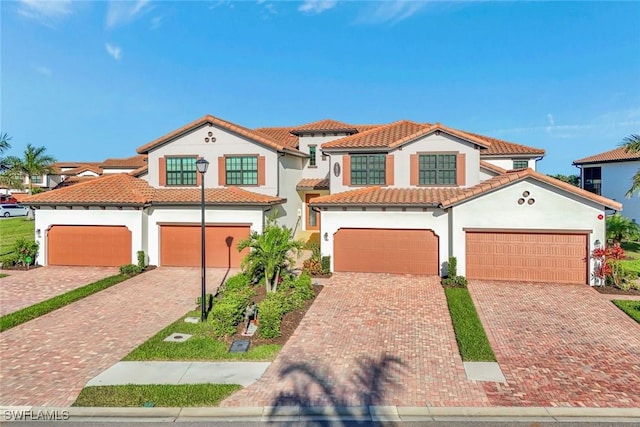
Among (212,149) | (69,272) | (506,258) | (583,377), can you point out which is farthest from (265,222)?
(583,377)

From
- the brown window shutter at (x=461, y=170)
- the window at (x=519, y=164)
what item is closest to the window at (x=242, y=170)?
the brown window shutter at (x=461, y=170)

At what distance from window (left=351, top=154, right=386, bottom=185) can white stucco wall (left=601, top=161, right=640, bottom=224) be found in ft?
74.2

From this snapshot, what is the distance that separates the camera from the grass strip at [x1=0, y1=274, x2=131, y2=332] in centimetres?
1172

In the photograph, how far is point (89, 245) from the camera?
1967cm

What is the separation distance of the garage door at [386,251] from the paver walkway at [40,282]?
11.0 metres

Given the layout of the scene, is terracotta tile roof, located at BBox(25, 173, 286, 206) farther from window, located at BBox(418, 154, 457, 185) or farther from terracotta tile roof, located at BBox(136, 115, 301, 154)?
window, located at BBox(418, 154, 457, 185)

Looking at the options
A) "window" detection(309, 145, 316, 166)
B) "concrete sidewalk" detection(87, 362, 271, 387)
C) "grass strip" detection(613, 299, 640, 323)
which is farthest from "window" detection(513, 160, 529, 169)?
"concrete sidewalk" detection(87, 362, 271, 387)

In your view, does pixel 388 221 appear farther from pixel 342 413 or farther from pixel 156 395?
pixel 156 395

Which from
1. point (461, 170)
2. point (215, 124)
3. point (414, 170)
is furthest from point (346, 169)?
point (215, 124)

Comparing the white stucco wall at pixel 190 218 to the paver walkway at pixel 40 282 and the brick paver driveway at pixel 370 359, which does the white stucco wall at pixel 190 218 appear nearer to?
the paver walkway at pixel 40 282

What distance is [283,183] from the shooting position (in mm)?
23016

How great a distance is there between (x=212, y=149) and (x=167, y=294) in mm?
9701

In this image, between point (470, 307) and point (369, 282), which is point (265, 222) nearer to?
point (369, 282)

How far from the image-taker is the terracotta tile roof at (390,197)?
57.5 feet
